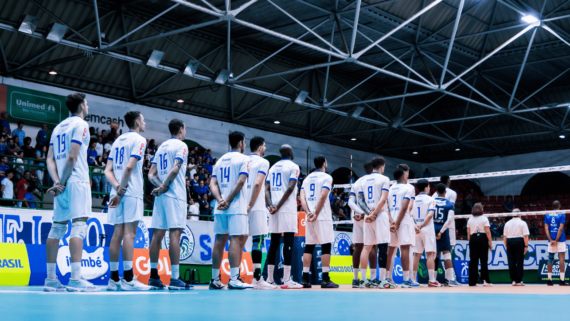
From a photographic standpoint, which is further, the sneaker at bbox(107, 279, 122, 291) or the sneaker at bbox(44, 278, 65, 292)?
the sneaker at bbox(107, 279, 122, 291)

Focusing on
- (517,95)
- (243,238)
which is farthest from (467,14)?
(243,238)

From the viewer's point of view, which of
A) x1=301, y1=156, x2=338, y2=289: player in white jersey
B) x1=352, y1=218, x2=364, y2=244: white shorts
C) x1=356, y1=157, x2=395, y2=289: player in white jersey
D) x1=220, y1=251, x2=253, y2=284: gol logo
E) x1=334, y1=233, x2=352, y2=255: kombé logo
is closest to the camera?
x1=301, y1=156, x2=338, y2=289: player in white jersey

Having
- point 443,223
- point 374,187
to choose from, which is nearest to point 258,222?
point 374,187

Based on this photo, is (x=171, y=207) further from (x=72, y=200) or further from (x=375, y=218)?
(x=375, y=218)

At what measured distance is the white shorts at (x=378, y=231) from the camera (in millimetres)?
10281

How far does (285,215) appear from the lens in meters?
9.31

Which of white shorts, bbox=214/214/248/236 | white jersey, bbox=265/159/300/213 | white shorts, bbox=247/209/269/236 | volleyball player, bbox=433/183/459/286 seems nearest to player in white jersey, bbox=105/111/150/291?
white shorts, bbox=214/214/248/236

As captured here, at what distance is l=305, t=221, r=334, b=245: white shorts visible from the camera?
9827 millimetres

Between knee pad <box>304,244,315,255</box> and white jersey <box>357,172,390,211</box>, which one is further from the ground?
white jersey <box>357,172,390,211</box>

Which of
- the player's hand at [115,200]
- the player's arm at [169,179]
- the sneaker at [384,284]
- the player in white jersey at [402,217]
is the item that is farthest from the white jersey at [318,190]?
the player's hand at [115,200]

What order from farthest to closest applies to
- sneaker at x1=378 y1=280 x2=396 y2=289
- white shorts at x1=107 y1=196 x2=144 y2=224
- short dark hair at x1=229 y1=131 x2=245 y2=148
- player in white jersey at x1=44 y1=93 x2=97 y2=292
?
sneaker at x1=378 y1=280 x2=396 y2=289 → short dark hair at x1=229 y1=131 x2=245 y2=148 → white shorts at x1=107 y1=196 x2=144 y2=224 → player in white jersey at x1=44 y1=93 x2=97 y2=292

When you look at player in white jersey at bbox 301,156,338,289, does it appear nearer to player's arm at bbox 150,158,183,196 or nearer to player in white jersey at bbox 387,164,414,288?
player in white jersey at bbox 387,164,414,288

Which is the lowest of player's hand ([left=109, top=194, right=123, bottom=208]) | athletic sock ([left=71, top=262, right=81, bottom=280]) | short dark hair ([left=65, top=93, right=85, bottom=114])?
athletic sock ([left=71, top=262, right=81, bottom=280])

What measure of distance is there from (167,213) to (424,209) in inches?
253
